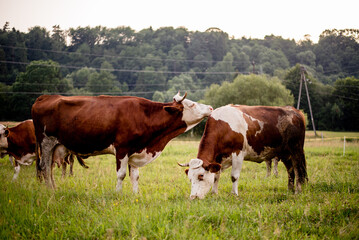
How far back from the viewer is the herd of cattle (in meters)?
6.59

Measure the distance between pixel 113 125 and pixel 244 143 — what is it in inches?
124

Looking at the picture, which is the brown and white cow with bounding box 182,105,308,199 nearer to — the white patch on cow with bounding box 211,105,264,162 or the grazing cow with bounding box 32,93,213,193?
the white patch on cow with bounding box 211,105,264,162

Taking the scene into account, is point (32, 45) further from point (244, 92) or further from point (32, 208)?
point (32, 208)

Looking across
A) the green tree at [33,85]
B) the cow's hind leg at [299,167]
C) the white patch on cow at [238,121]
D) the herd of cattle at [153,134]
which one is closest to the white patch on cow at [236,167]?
the herd of cattle at [153,134]

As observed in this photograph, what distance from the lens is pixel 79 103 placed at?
689 centimetres

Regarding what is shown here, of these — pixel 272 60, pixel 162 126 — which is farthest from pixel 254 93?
pixel 272 60

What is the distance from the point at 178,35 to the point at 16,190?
114m

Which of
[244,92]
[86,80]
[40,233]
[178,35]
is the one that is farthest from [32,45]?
[178,35]

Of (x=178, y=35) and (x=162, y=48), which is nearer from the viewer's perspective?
(x=162, y=48)

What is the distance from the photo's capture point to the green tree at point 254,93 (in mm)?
45594

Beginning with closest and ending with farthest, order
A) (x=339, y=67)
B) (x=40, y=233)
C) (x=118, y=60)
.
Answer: (x=40, y=233) → (x=339, y=67) → (x=118, y=60)

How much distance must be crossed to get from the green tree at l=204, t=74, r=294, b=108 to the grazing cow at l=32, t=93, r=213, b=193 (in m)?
39.5

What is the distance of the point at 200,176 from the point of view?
Result: 20.3ft

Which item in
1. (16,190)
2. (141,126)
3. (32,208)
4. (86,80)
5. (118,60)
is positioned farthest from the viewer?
(118,60)
